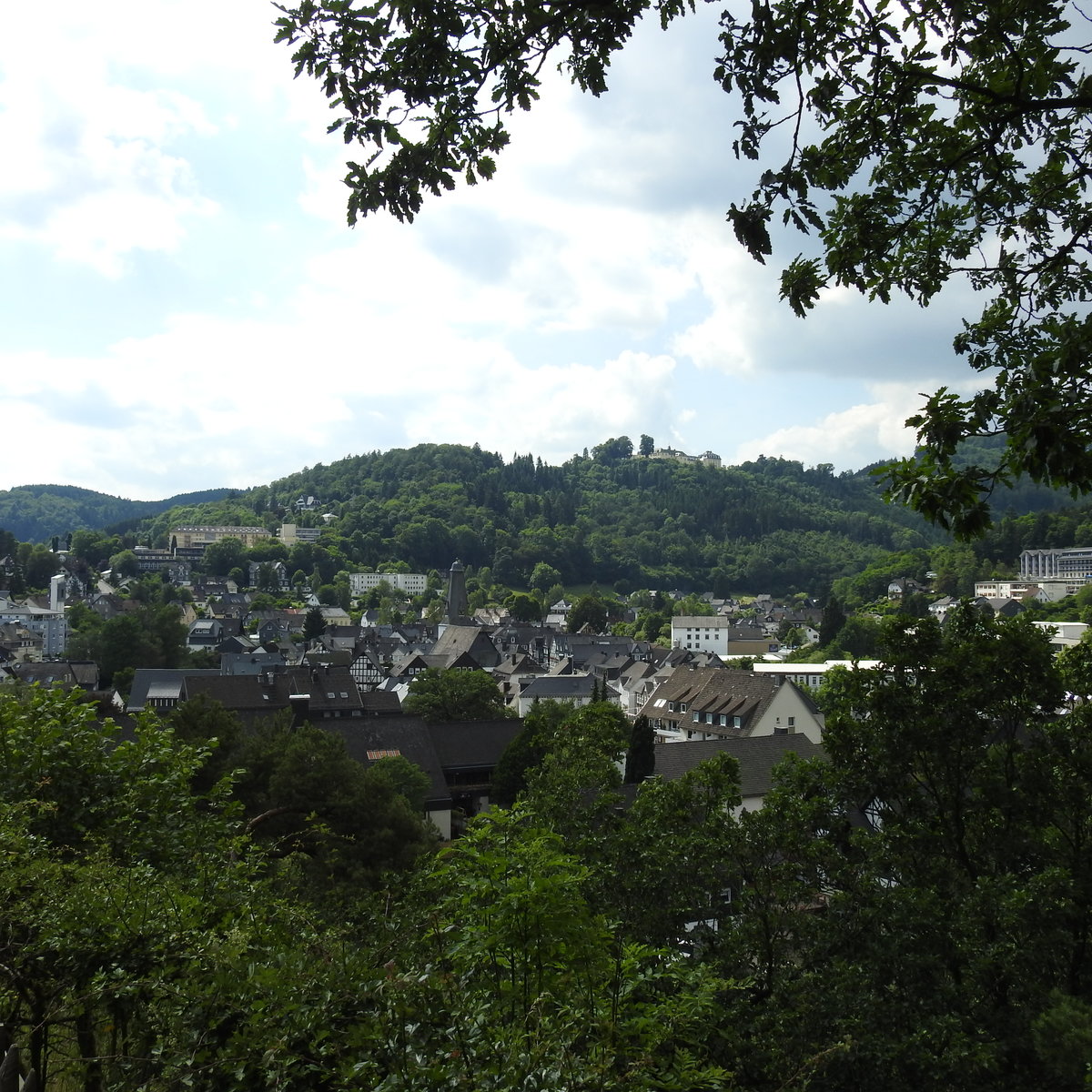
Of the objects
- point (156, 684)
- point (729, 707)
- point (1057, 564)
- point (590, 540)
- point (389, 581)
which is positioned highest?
point (590, 540)

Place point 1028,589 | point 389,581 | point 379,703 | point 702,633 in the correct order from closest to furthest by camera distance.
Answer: point 379,703, point 702,633, point 1028,589, point 389,581

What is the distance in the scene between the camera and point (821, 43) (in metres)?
4.68

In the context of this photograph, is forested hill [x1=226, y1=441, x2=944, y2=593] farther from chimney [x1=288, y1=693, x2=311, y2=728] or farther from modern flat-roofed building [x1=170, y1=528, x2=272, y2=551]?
chimney [x1=288, y1=693, x2=311, y2=728]

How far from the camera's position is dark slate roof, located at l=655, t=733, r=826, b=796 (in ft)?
89.4

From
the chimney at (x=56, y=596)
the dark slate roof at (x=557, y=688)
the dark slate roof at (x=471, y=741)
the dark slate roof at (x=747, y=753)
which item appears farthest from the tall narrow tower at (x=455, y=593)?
the dark slate roof at (x=747, y=753)

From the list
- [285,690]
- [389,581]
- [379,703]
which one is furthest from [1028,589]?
[285,690]

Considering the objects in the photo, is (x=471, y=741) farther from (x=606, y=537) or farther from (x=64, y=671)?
(x=606, y=537)

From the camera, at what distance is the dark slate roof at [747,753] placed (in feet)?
89.4

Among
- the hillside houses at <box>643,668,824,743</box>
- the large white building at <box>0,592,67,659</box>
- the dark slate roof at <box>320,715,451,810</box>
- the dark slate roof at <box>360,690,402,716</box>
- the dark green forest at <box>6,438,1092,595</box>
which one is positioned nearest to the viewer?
the dark slate roof at <box>320,715,451,810</box>

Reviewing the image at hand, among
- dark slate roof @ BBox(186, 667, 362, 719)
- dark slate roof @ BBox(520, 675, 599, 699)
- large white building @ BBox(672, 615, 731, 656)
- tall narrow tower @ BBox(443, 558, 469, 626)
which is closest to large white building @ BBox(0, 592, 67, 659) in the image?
tall narrow tower @ BBox(443, 558, 469, 626)

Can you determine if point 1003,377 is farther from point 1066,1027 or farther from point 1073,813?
point 1073,813

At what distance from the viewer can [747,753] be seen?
28.7 metres

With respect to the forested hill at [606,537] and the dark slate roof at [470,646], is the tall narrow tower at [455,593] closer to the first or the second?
the dark slate roof at [470,646]

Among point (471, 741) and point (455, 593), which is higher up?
point (455, 593)
